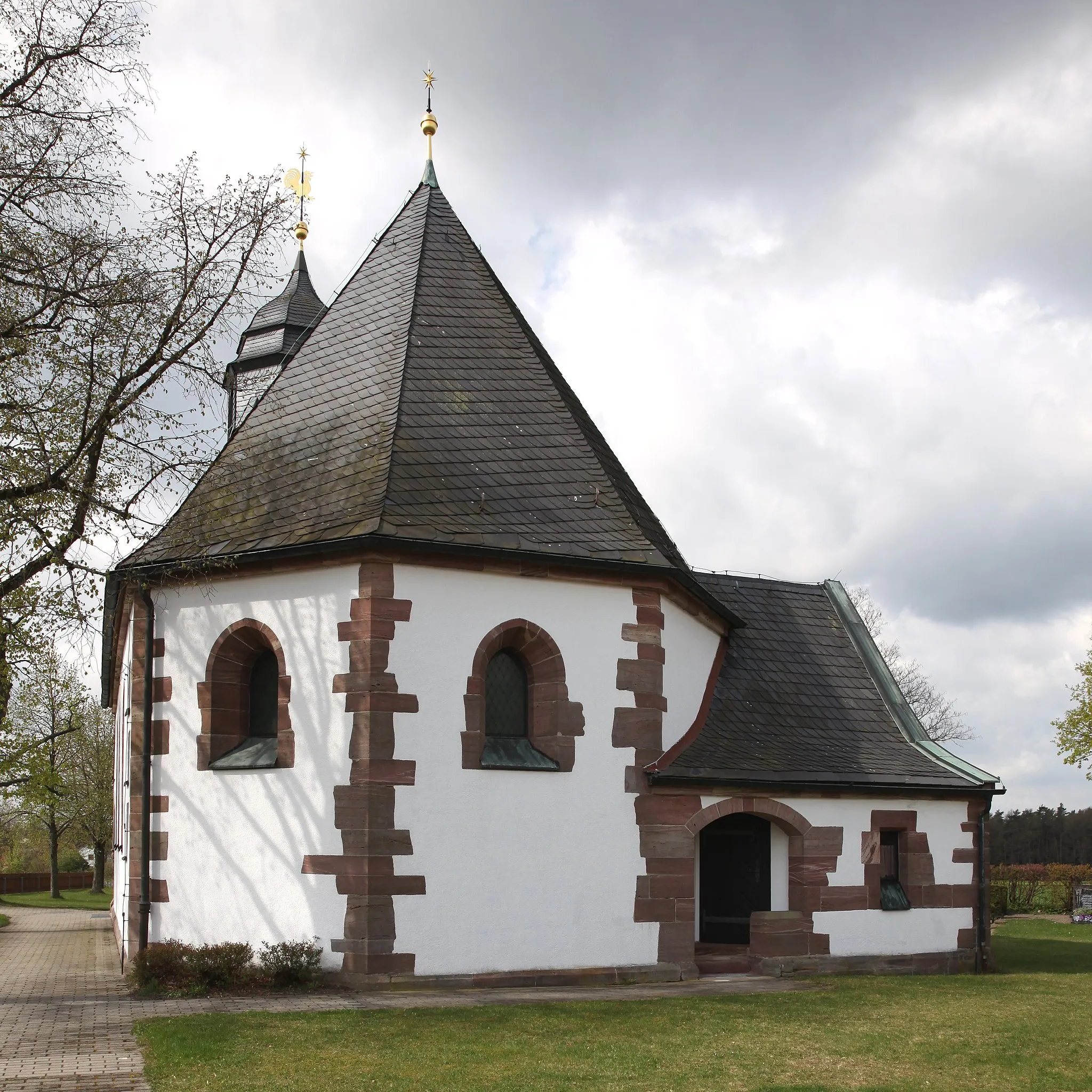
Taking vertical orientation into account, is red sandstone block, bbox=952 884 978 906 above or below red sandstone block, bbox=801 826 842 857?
below

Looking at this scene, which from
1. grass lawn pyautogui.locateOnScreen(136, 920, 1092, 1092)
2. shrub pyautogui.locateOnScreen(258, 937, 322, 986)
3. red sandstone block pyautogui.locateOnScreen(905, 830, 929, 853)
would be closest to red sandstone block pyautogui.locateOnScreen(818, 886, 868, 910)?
red sandstone block pyautogui.locateOnScreen(905, 830, 929, 853)

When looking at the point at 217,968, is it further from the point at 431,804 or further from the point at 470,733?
the point at 470,733

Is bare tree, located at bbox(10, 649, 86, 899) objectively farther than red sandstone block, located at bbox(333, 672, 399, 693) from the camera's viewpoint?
Yes

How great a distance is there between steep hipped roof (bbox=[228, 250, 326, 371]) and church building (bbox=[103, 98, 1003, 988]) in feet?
29.6

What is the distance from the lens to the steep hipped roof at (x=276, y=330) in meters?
26.6

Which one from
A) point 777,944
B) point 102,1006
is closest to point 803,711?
point 777,944

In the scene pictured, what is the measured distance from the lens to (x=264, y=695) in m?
14.7

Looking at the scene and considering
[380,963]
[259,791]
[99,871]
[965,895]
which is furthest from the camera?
[99,871]

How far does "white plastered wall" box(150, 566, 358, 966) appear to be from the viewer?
13.3 m

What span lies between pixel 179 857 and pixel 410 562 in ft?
14.6

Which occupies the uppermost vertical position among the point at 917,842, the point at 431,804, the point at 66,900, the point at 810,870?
the point at 431,804

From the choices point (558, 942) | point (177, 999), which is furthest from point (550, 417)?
point (177, 999)

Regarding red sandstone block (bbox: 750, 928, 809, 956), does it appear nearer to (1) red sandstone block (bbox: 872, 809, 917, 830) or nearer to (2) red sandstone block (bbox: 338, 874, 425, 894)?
(1) red sandstone block (bbox: 872, 809, 917, 830)

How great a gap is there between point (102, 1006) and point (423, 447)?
7.06m
